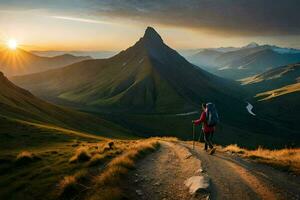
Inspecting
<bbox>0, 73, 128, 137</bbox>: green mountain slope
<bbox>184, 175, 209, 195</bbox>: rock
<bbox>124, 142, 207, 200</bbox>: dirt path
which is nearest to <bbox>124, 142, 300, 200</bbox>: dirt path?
<bbox>124, 142, 207, 200</bbox>: dirt path

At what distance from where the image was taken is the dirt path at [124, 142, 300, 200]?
1365 centimetres

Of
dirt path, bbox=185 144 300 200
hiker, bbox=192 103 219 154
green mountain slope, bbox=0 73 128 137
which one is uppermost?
hiker, bbox=192 103 219 154

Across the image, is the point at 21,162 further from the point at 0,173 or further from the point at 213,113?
the point at 213,113

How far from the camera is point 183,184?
606 inches

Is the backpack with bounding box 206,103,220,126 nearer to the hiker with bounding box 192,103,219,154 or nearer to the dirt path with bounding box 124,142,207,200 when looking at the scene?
the hiker with bounding box 192,103,219,154

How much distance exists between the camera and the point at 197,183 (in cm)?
1467

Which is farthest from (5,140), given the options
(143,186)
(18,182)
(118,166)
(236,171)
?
(236,171)

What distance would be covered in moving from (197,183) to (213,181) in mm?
1131

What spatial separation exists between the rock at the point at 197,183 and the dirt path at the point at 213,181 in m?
0.22

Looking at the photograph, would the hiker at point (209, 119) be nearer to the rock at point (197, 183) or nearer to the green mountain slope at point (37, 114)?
the rock at point (197, 183)

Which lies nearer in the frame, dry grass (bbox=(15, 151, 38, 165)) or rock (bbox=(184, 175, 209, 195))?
rock (bbox=(184, 175, 209, 195))

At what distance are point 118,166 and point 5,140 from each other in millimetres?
24712

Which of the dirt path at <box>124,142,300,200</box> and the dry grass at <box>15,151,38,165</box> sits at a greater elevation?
the dirt path at <box>124,142,300,200</box>

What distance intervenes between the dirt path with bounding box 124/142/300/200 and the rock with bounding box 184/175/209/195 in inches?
8.8
